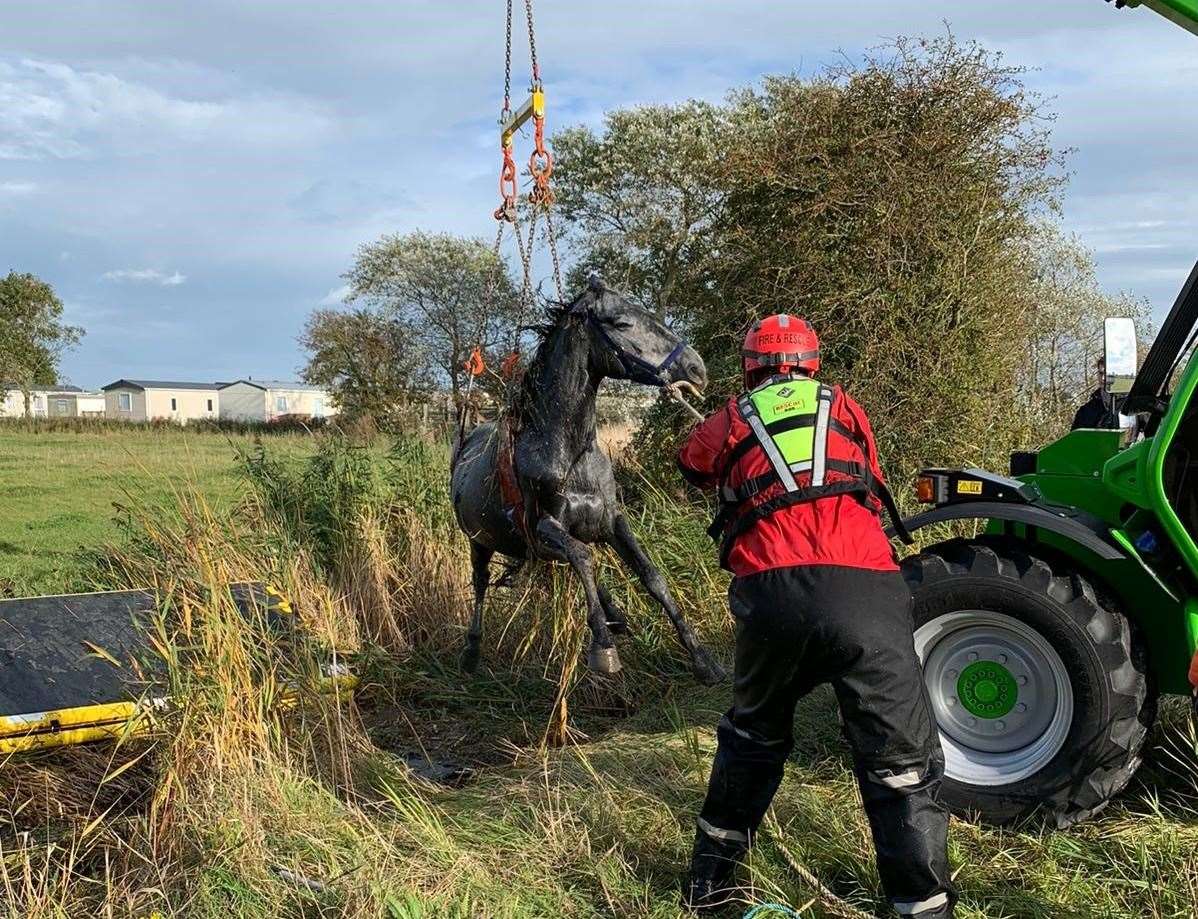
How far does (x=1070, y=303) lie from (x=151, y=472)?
12104 millimetres

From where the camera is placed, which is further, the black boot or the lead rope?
the black boot

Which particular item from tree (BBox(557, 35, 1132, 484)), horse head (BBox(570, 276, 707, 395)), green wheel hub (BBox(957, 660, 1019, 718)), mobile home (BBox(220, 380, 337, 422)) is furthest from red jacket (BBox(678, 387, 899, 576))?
mobile home (BBox(220, 380, 337, 422))

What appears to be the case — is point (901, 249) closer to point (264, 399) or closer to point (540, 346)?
point (540, 346)

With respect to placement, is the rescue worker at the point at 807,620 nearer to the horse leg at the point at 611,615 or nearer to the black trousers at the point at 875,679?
the black trousers at the point at 875,679

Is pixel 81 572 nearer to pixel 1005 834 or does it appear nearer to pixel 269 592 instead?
pixel 269 592

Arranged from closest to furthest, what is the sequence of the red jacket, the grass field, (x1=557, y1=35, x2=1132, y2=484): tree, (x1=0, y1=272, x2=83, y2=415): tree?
1. the red jacket
2. the grass field
3. (x1=557, y1=35, x2=1132, y2=484): tree
4. (x1=0, y1=272, x2=83, y2=415): tree

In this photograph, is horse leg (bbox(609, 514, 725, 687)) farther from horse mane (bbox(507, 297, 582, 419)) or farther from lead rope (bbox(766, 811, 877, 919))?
lead rope (bbox(766, 811, 877, 919))

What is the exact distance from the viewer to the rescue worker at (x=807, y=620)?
3365 mm

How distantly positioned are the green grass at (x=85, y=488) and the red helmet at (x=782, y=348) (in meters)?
3.18

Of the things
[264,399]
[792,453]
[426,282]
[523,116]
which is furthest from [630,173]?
[264,399]

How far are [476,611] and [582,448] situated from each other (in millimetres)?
1820

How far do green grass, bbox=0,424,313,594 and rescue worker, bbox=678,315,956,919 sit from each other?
3.23 m

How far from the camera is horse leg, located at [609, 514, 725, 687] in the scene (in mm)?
5719

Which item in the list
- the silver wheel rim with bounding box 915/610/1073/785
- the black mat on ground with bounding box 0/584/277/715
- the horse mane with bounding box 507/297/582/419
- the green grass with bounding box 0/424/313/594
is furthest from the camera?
the green grass with bounding box 0/424/313/594
